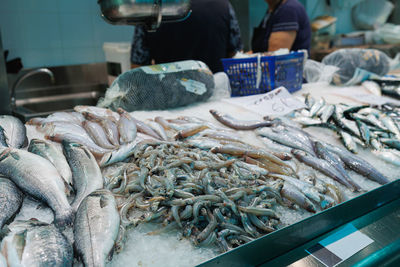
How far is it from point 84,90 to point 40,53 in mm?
823

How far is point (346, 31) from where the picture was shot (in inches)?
301

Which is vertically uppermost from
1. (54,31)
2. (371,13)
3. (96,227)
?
(371,13)

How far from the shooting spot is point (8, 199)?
110 centimetres

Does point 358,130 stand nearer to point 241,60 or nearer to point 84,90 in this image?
point 241,60

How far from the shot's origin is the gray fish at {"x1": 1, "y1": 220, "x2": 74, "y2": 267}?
849 millimetres

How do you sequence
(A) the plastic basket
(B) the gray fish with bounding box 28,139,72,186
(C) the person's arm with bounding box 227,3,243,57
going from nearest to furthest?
(B) the gray fish with bounding box 28,139,72,186 < (A) the plastic basket < (C) the person's arm with bounding box 227,3,243,57

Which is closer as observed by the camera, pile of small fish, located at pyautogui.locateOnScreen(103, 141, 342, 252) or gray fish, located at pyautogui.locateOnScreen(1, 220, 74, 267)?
gray fish, located at pyautogui.locateOnScreen(1, 220, 74, 267)

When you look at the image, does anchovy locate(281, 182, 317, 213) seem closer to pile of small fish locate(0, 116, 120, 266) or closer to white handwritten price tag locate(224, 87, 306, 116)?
pile of small fish locate(0, 116, 120, 266)

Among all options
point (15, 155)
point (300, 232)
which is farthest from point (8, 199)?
point (300, 232)

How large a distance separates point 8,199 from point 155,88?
140 cm

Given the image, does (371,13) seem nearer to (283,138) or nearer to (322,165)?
(283,138)

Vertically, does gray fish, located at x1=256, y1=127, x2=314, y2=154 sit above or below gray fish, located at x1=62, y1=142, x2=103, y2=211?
below

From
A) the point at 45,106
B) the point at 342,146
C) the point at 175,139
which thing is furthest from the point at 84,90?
the point at 342,146

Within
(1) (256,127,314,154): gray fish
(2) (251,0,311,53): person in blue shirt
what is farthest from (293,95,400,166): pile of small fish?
(2) (251,0,311,53): person in blue shirt
